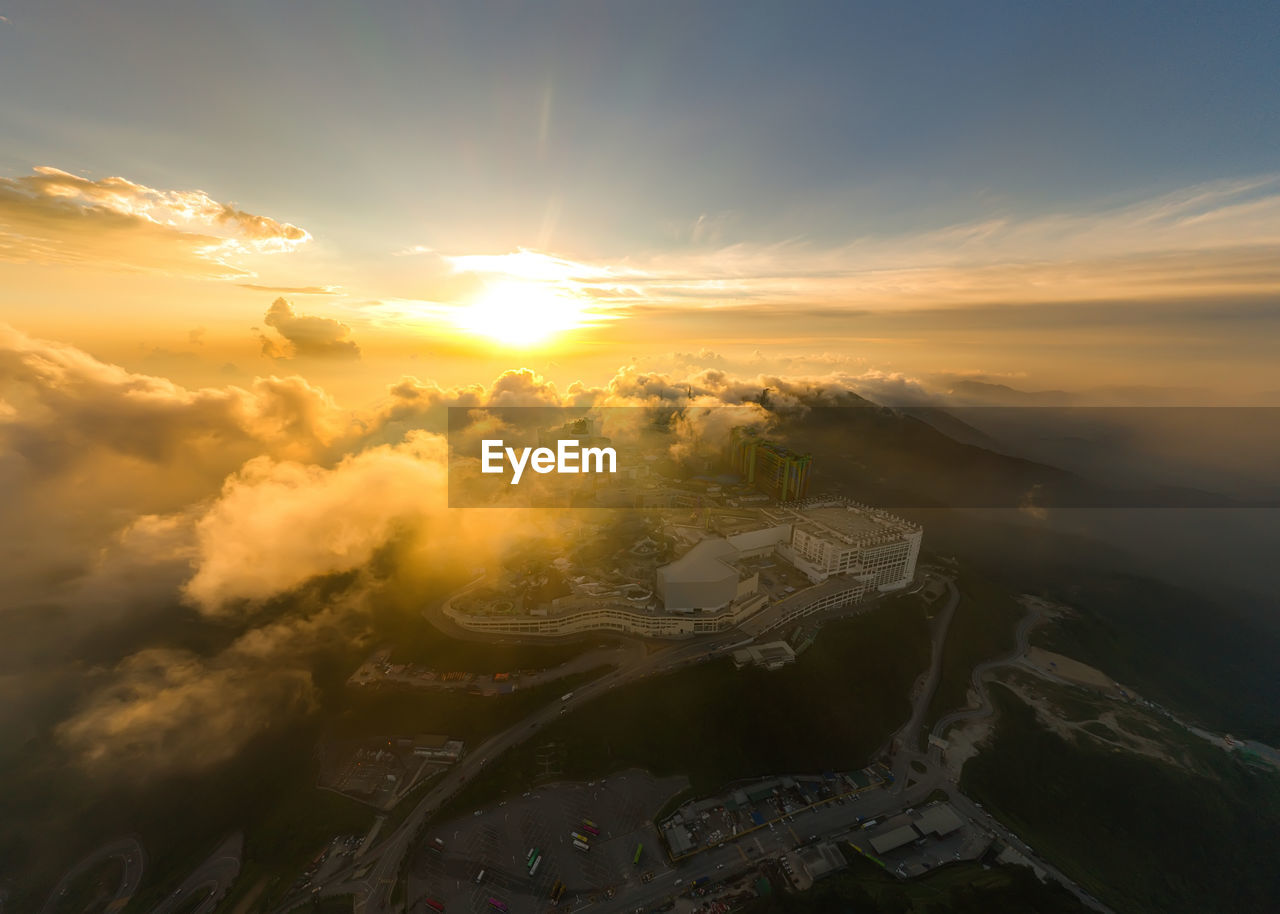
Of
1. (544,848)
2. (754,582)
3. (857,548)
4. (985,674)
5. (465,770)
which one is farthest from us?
(857,548)

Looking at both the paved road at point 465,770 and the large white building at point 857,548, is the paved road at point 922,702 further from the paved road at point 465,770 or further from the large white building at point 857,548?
the paved road at point 465,770

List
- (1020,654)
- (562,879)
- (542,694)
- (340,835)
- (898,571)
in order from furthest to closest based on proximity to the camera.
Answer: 1. (898,571)
2. (1020,654)
3. (542,694)
4. (340,835)
5. (562,879)

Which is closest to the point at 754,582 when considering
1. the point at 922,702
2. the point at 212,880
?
the point at 922,702

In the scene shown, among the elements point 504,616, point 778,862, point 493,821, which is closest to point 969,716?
point 778,862

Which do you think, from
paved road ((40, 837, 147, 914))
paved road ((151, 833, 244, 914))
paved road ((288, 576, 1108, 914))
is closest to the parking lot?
paved road ((288, 576, 1108, 914))

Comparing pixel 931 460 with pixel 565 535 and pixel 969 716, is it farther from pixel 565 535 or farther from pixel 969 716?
pixel 565 535

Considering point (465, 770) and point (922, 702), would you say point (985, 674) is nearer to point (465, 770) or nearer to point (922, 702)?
point (922, 702)

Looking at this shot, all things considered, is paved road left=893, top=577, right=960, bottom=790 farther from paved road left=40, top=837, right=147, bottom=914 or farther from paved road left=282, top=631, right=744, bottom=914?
paved road left=40, top=837, right=147, bottom=914

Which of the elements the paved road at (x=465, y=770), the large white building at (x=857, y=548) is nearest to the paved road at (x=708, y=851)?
the paved road at (x=465, y=770)
